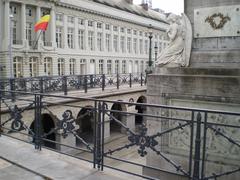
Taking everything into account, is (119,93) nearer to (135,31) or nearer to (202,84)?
(202,84)

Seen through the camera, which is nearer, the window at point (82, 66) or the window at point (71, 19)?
the window at point (71, 19)

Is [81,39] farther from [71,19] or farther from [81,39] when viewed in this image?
[71,19]

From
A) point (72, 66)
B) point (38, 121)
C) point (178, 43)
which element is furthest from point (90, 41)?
point (38, 121)

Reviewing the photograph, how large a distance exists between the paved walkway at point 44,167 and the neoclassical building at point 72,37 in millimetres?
23806

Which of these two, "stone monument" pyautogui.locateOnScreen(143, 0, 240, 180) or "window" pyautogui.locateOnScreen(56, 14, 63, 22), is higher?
"window" pyautogui.locateOnScreen(56, 14, 63, 22)

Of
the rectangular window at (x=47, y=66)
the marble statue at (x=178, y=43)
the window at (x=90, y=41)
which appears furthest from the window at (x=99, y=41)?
the marble statue at (x=178, y=43)

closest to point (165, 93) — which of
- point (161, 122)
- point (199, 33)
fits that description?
point (161, 122)

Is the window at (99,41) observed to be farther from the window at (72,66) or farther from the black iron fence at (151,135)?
the black iron fence at (151,135)

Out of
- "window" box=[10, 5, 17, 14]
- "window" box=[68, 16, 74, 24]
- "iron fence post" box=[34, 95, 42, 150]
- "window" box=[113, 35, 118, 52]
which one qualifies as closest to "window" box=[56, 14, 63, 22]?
"window" box=[68, 16, 74, 24]

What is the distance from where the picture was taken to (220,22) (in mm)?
6938

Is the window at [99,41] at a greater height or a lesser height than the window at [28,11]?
lesser

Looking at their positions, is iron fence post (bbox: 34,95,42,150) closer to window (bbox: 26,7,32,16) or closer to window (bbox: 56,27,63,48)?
window (bbox: 26,7,32,16)

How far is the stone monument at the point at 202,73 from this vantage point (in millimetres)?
6348

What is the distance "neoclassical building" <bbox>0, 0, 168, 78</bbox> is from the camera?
37156 mm
